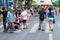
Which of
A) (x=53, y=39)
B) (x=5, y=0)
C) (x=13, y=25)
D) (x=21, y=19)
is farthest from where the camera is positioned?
(x=5, y=0)

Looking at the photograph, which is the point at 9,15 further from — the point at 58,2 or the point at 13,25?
the point at 58,2

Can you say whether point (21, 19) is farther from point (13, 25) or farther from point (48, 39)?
point (48, 39)

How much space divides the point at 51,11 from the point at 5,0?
31.1 metres

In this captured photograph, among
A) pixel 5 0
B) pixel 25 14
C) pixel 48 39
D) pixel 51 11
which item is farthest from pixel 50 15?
pixel 5 0

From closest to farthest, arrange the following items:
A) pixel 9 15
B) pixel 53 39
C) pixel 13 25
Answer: pixel 53 39, pixel 9 15, pixel 13 25

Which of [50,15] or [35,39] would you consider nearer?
[35,39]

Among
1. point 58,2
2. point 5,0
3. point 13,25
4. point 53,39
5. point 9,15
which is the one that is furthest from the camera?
point 58,2

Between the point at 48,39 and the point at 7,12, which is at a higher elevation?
the point at 7,12

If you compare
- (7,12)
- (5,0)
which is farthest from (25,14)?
(5,0)

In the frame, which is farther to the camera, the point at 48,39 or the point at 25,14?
the point at 25,14

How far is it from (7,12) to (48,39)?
523cm

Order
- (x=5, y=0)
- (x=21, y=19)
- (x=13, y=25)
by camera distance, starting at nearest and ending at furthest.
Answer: (x=13, y=25)
(x=21, y=19)
(x=5, y=0)

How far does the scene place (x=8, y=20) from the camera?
19125 mm

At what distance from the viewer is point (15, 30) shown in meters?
20.7
